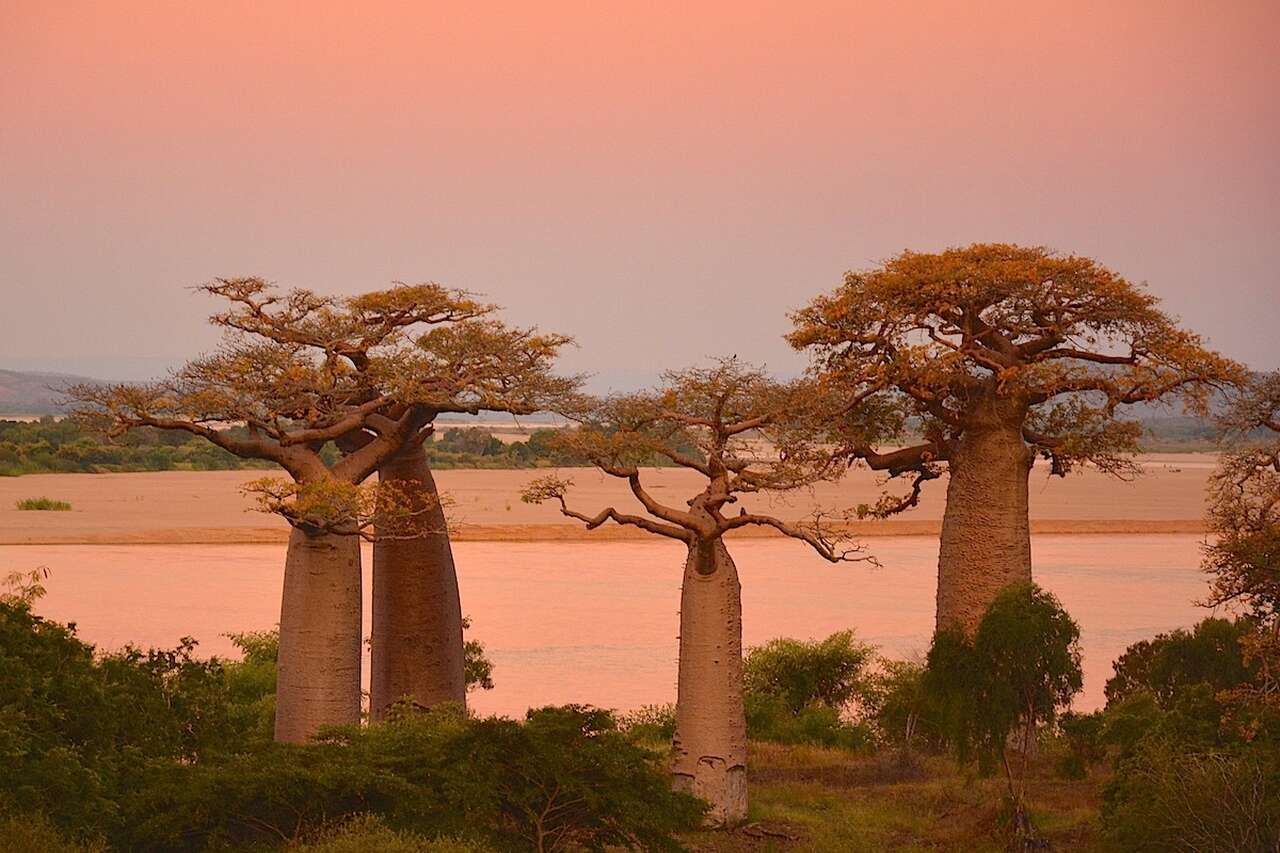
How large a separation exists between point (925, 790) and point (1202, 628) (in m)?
3.99

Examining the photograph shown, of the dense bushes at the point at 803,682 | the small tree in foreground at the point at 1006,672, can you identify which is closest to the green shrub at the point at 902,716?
the dense bushes at the point at 803,682

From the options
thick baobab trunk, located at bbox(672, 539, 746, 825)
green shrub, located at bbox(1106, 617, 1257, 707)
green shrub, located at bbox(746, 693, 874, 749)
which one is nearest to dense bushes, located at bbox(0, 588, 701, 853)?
thick baobab trunk, located at bbox(672, 539, 746, 825)

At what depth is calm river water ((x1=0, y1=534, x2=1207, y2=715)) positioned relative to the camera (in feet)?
93.5

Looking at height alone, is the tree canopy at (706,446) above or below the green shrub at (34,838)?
above

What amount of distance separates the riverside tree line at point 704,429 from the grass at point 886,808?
603 millimetres

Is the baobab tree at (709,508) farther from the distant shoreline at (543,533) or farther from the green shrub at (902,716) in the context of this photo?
the distant shoreline at (543,533)

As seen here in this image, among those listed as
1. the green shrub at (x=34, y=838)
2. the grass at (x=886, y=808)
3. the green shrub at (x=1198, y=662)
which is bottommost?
the grass at (x=886, y=808)

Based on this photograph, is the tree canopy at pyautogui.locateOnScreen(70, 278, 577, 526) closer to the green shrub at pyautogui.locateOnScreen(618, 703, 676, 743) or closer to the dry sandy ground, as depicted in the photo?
the green shrub at pyautogui.locateOnScreen(618, 703, 676, 743)

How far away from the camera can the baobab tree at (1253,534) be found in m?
12.8

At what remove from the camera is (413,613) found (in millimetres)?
16484

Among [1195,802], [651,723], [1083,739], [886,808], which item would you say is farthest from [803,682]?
[1195,802]

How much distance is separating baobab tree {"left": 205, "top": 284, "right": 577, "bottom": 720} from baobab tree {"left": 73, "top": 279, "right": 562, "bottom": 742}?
2cm

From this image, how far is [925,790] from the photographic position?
1648 centimetres

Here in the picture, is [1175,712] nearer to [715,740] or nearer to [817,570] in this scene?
[715,740]
